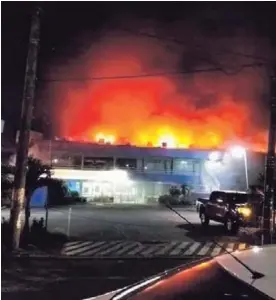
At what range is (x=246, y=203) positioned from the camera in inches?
800

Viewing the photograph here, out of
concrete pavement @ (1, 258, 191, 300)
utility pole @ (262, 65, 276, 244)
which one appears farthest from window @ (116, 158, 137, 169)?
concrete pavement @ (1, 258, 191, 300)

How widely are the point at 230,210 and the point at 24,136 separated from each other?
9.55 meters

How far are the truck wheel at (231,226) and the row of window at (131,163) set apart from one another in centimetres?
3120

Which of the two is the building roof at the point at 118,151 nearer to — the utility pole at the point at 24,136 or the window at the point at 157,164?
the window at the point at 157,164

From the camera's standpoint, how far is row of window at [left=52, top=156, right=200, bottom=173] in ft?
168

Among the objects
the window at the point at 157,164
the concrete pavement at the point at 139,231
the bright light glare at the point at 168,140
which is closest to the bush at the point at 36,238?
the concrete pavement at the point at 139,231

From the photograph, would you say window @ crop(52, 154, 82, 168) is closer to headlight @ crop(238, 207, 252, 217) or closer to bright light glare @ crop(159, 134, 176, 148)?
bright light glare @ crop(159, 134, 176, 148)

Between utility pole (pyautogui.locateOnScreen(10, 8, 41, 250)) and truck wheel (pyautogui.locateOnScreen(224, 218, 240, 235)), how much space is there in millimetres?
8906

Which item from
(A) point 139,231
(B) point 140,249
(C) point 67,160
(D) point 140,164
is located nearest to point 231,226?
(A) point 139,231

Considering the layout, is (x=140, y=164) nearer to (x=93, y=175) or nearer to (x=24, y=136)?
(x=93, y=175)

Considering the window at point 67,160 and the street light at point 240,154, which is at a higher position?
the street light at point 240,154

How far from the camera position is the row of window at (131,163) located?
51188 millimetres

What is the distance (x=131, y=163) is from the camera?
5188 centimetres

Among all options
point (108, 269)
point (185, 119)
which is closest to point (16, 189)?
point (108, 269)
